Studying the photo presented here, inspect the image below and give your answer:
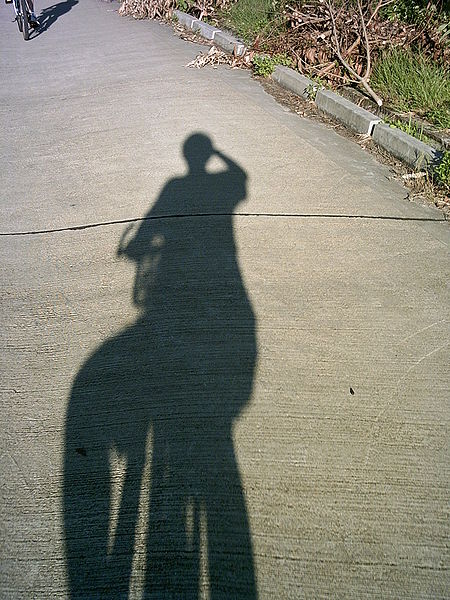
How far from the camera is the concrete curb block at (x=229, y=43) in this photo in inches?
364

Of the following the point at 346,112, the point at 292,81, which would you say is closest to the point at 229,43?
the point at 292,81

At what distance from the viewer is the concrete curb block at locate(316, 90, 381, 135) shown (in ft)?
19.4

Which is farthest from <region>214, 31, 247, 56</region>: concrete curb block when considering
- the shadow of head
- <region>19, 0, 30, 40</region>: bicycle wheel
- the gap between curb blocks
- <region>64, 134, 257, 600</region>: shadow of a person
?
<region>64, 134, 257, 600</region>: shadow of a person

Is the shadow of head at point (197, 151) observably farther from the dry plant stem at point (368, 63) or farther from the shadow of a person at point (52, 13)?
the shadow of a person at point (52, 13)

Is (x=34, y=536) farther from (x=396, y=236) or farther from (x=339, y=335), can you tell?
(x=396, y=236)

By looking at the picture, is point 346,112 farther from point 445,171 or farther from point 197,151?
point 445,171

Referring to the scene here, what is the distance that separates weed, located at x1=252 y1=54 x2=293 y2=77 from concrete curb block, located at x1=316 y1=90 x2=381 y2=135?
158 cm

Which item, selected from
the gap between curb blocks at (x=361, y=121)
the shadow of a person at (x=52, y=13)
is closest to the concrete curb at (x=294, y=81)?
the gap between curb blocks at (x=361, y=121)

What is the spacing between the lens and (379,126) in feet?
18.8

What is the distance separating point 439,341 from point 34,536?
2.33 meters

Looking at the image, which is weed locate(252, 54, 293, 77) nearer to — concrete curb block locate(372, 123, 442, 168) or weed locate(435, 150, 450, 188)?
concrete curb block locate(372, 123, 442, 168)

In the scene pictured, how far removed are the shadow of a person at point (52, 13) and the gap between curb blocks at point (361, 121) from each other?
6474 millimetres

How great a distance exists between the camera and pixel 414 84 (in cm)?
624

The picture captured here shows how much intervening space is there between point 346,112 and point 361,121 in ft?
1.25
